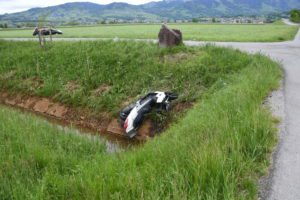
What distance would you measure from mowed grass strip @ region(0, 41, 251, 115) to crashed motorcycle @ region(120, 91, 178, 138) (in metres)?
0.91

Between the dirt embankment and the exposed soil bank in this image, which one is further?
the dirt embankment

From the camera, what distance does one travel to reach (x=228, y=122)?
266 inches

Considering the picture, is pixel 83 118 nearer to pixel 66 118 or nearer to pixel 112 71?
pixel 66 118

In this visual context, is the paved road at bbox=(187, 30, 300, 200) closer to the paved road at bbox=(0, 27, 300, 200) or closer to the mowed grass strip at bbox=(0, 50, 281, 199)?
the paved road at bbox=(0, 27, 300, 200)

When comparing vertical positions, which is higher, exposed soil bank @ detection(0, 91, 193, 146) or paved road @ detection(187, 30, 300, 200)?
paved road @ detection(187, 30, 300, 200)

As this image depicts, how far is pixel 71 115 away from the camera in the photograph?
600 inches

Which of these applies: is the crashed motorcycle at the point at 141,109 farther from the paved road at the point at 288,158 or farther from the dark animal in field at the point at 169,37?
the dark animal in field at the point at 169,37

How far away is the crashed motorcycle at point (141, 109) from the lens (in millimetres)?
11758

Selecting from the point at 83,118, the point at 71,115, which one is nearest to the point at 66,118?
the point at 71,115

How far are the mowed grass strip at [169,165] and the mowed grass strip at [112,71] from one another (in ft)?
17.1

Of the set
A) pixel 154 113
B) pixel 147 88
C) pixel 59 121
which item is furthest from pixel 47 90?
pixel 154 113

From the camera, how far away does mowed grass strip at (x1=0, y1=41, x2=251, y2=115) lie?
1395 cm

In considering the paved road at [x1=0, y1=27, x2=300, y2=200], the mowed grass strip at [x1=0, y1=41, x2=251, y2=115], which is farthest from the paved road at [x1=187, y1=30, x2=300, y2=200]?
the mowed grass strip at [x1=0, y1=41, x2=251, y2=115]

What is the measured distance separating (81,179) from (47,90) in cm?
1256
